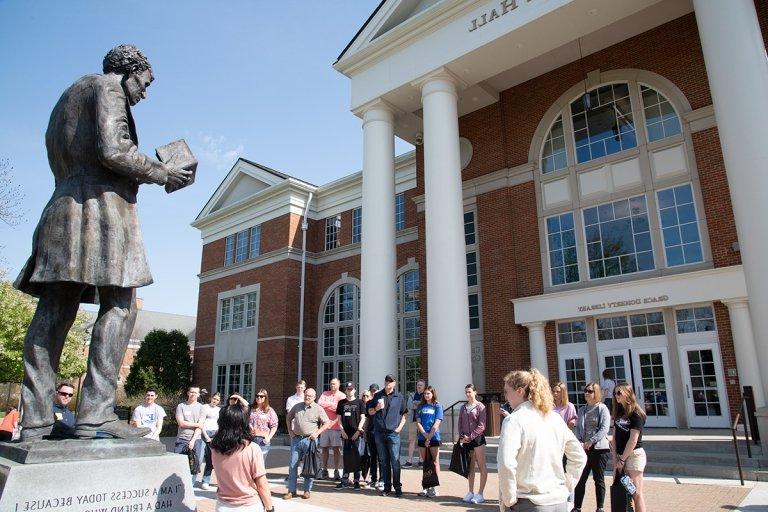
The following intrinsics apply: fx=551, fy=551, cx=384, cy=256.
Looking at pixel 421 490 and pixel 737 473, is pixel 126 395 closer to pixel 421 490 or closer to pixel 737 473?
pixel 421 490

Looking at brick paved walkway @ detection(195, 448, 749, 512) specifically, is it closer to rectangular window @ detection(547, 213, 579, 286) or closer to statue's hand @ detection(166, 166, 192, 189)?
statue's hand @ detection(166, 166, 192, 189)

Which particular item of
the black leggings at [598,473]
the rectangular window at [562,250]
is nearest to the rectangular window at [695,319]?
the rectangular window at [562,250]

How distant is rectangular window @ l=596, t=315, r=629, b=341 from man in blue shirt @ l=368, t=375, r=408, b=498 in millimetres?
10110

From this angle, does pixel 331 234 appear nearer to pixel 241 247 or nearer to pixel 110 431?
pixel 241 247

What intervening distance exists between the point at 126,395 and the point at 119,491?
33.8 meters

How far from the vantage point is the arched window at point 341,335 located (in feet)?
92.5

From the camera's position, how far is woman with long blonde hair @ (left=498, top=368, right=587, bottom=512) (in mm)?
3201

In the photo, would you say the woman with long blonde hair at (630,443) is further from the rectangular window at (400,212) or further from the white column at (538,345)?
the rectangular window at (400,212)

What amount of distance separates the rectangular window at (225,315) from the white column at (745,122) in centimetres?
2716

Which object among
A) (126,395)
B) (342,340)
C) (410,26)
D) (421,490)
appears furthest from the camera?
(126,395)

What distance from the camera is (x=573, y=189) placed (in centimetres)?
1875

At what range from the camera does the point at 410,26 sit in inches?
740

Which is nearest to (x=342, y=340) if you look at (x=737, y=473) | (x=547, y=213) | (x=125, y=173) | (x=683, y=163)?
(x=547, y=213)

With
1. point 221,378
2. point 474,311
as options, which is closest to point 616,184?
point 474,311
